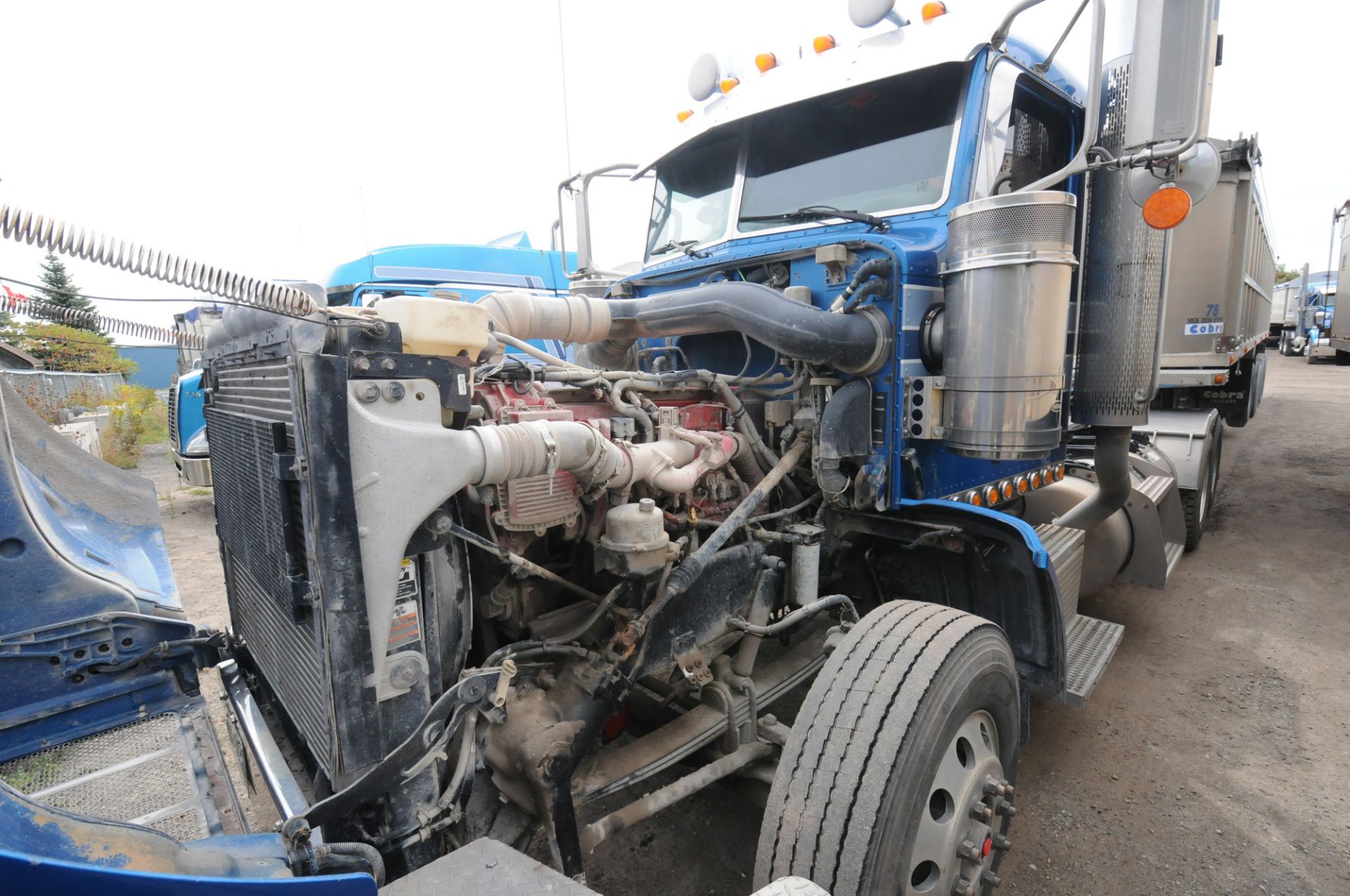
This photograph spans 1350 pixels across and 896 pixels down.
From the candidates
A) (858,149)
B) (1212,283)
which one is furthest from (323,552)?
(1212,283)

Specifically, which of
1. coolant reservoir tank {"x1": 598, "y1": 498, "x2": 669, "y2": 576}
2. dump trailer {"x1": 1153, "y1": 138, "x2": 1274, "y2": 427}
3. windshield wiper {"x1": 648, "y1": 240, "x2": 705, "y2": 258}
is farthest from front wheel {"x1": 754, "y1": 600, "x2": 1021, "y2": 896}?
dump trailer {"x1": 1153, "y1": 138, "x2": 1274, "y2": 427}

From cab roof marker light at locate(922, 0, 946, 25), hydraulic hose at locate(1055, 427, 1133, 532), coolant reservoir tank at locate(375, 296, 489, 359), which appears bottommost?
hydraulic hose at locate(1055, 427, 1133, 532)

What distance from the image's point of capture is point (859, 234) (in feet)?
8.57

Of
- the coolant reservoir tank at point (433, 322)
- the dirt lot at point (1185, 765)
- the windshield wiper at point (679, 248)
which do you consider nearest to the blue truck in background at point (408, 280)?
the dirt lot at point (1185, 765)

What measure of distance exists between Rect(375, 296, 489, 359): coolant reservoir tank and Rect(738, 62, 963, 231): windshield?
169 cm

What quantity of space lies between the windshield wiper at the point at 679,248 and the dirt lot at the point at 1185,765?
7.31ft

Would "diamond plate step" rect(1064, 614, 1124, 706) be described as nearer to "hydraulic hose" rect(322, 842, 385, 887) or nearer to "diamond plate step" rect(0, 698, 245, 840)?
"hydraulic hose" rect(322, 842, 385, 887)

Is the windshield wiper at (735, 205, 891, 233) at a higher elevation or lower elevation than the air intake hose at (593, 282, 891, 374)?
higher

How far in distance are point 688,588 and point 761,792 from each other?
29.3 inches

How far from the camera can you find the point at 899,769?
175 centimetres

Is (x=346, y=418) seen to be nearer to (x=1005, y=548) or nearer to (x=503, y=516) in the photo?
(x=503, y=516)

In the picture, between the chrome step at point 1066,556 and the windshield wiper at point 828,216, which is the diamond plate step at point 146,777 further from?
the chrome step at point 1066,556

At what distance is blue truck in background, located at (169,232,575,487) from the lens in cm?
634

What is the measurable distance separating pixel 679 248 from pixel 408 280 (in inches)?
157
